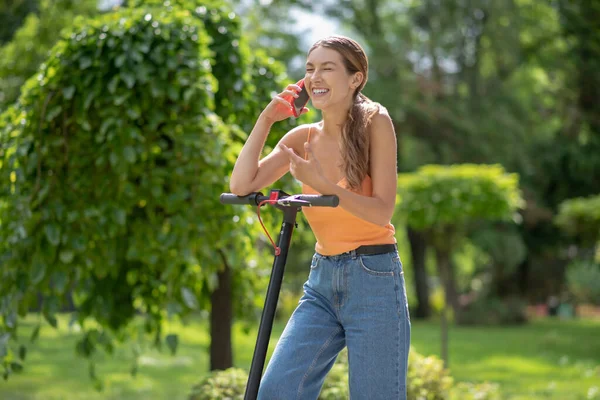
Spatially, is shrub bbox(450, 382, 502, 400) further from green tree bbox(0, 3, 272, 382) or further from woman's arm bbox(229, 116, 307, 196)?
woman's arm bbox(229, 116, 307, 196)

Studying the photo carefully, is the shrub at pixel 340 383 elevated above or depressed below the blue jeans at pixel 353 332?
below

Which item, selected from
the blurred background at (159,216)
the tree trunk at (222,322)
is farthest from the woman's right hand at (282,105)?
the tree trunk at (222,322)

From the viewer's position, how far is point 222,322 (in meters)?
4.72

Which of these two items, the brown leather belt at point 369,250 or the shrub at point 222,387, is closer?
the brown leather belt at point 369,250

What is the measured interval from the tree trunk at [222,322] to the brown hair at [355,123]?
256 centimetres

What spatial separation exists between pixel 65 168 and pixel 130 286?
744 mm

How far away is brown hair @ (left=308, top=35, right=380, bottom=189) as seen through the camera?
2.20 meters

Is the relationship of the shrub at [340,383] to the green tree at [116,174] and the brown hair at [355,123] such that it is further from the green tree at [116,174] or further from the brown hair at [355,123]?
the brown hair at [355,123]

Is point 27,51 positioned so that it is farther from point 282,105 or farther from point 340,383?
point 282,105

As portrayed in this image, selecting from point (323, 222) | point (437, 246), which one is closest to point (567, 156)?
point (437, 246)

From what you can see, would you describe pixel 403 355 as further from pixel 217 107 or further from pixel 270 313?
pixel 217 107

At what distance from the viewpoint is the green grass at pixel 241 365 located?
6414 mm

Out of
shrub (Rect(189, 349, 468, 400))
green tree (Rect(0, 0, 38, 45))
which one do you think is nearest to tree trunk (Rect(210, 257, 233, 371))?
shrub (Rect(189, 349, 468, 400))

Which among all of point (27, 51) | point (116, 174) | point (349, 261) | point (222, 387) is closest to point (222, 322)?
point (222, 387)
